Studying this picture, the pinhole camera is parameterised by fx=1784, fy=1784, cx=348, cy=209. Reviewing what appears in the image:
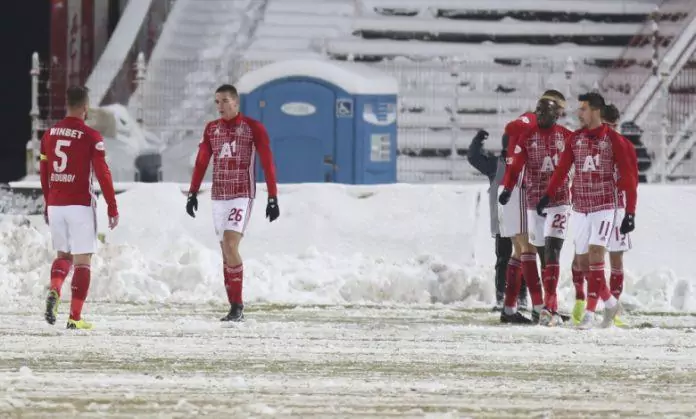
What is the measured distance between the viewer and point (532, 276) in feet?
44.5

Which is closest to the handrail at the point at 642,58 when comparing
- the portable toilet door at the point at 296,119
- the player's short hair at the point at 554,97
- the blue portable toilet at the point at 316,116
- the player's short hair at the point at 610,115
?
the blue portable toilet at the point at 316,116

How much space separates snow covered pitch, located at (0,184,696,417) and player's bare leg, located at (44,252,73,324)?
0.49ft

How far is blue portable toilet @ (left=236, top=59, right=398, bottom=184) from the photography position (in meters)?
24.0

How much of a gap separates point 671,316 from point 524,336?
315 cm

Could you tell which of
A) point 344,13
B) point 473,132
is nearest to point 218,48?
point 344,13

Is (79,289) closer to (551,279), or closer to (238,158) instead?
(238,158)

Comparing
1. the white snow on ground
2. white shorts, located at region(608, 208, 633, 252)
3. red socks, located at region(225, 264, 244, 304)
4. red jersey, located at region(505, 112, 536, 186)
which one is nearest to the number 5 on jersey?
the white snow on ground

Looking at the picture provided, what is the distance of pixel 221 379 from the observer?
914cm

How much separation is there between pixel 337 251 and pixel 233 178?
5125 millimetres

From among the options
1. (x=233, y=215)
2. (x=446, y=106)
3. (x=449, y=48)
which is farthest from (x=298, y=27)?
(x=233, y=215)

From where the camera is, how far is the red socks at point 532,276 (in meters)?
13.6

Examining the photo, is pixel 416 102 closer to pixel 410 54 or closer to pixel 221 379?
pixel 410 54

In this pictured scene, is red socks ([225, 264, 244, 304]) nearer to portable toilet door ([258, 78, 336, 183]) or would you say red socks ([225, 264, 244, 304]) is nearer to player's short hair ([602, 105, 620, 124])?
player's short hair ([602, 105, 620, 124])

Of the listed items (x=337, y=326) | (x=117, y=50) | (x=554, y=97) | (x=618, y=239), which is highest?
(x=117, y=50)
